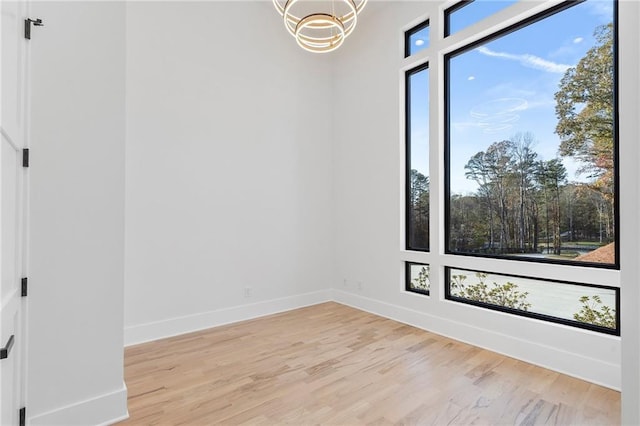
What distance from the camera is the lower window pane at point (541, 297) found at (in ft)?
8.72

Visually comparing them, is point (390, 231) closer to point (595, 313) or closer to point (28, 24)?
point (595, 313)

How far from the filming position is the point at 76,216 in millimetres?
1974

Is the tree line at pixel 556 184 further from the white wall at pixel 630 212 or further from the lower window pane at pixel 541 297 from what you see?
the white wall at pixel 630 212

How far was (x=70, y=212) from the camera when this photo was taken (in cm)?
196

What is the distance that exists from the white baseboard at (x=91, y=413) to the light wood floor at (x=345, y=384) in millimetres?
120

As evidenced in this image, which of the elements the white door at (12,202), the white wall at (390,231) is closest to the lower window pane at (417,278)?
the white wall at (390,231)

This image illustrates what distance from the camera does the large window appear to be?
2.72 meters

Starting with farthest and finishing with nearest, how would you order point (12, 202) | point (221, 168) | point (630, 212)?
point (221, 168) → point (12, 202) → point (630, 212)

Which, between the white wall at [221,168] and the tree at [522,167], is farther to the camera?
the white wall at [221,168]

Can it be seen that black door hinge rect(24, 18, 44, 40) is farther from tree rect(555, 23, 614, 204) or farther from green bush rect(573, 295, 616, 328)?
green bush rect(573, 295, 616, 328)

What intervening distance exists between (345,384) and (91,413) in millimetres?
1712

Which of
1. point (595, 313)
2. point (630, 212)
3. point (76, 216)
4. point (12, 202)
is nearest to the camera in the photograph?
point (630, 212)

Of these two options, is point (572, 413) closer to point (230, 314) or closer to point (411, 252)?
point (411, 252)

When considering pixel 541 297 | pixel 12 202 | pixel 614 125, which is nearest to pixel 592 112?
pixel 614 125
